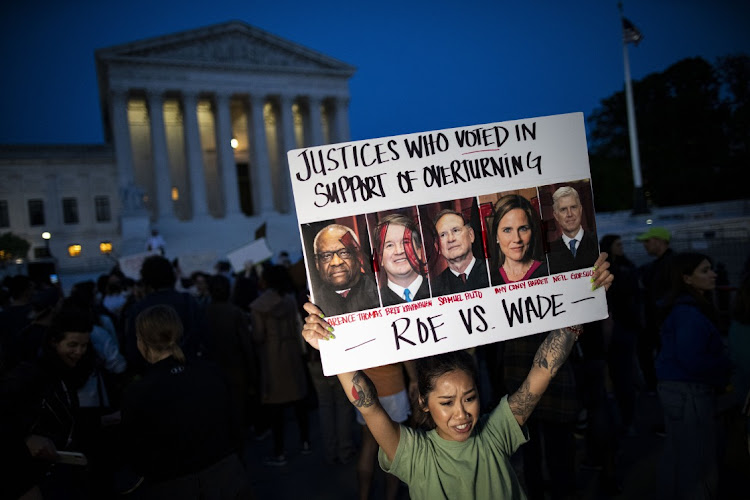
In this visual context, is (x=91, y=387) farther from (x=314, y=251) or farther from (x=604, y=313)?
(x=604, y=313)

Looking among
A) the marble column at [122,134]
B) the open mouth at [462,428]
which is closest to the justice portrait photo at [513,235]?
the open mouth at [462,428]

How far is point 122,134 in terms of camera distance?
38062 mm

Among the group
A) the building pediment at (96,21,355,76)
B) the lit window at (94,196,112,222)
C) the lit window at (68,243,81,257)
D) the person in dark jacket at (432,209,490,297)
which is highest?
the building pediment at (96,21,355,76)

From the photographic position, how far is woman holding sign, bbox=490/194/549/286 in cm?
239

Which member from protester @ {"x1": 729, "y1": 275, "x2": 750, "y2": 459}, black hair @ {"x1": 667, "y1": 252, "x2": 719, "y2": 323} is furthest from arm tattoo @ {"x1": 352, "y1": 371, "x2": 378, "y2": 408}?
protester @ {"x1": 729, "y1": 275, "x2": 750, "y2": 459}

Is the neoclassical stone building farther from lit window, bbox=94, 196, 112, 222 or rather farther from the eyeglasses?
the eyeglasses

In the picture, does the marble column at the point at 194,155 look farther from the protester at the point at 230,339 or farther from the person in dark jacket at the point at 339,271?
the person in dark jacket at the point at 339,271

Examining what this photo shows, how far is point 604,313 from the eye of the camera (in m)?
2.47

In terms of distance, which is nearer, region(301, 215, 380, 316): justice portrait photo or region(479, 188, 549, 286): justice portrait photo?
region(301, 215, 380, 316): justice portrait photo

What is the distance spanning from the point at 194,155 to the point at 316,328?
4043cm

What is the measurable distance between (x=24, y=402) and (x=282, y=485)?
3048 mm

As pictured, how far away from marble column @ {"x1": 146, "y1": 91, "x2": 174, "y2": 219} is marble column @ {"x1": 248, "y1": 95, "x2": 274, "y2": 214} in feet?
21.4

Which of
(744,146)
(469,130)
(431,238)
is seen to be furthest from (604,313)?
(744,146)

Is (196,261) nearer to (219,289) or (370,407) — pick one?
(219,289)
